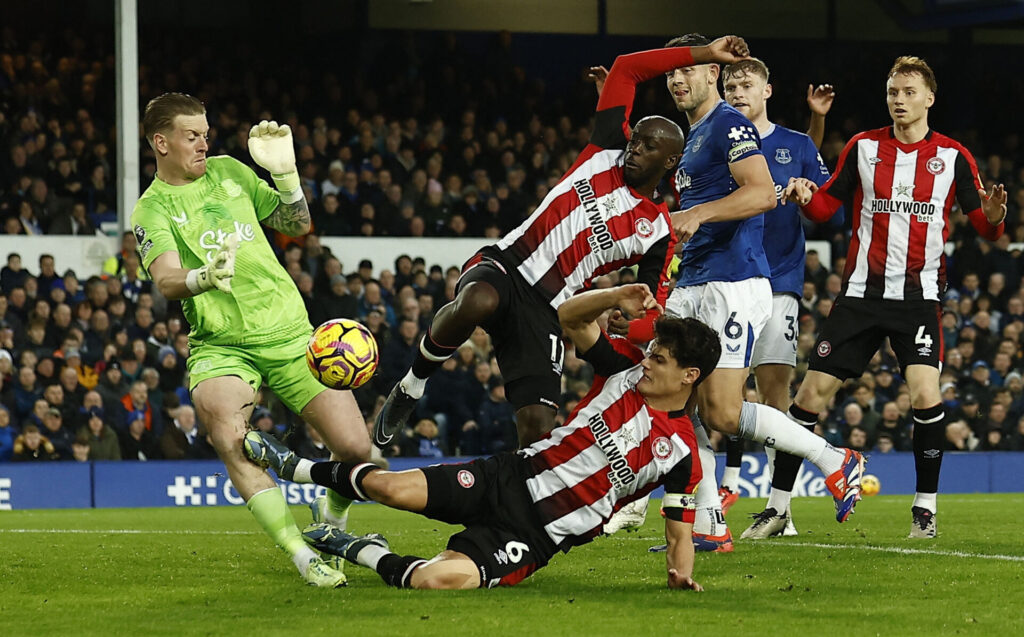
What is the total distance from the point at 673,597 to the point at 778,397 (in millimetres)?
3350

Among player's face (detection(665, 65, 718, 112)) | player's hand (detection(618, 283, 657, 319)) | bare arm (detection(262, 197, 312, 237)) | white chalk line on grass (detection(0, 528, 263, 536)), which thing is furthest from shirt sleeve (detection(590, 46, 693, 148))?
white chalk line on grass (detection(0, 528, 263, 536))

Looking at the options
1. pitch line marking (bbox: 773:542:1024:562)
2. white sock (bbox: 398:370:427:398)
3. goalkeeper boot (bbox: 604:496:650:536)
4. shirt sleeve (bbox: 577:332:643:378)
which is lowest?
goalkeeper boot (bbox: 604:496:650:536)

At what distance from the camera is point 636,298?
581 cm

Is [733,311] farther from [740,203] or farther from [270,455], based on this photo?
[270,455]

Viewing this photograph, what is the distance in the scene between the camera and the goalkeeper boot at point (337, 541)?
6250mm

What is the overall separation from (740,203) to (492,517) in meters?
2.27

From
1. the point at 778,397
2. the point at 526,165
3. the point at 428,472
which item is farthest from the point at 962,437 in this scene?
the point at 428,472

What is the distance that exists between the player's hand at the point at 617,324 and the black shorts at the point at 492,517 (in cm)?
78

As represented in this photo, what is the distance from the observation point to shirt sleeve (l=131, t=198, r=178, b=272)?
21.5 feet

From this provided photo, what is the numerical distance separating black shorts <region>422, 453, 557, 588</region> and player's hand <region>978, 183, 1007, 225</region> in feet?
11.8

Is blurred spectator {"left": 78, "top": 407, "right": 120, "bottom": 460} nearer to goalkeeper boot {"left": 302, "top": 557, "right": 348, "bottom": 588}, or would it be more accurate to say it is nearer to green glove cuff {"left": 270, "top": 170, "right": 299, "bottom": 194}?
green glove cuff {"left": 270, "top": 170, "right": 299, "bottom": 194}

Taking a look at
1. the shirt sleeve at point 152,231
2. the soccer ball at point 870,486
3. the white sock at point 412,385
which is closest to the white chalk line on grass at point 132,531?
the white sock at point 412,385

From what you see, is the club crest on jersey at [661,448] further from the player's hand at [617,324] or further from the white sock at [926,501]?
the white sock at [926,501]

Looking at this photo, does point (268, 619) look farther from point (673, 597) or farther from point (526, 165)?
point (526, 165)
